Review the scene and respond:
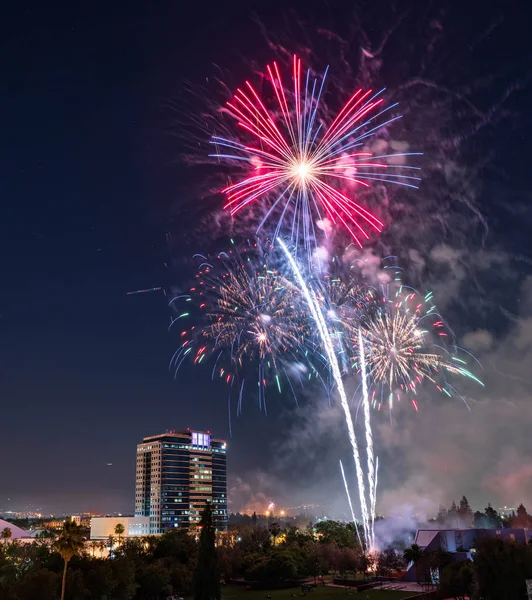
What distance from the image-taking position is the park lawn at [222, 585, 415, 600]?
69.8m

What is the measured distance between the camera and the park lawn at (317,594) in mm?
69750

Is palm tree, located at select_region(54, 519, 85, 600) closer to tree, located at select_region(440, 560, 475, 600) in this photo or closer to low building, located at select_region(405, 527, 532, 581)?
tree, located at select_region(440, 560, 475, 600)

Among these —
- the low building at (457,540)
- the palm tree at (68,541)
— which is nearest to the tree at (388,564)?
the low building at (457,540)

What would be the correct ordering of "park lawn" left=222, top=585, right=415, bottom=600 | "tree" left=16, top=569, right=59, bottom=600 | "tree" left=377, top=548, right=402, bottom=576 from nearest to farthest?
"tree" left=16, top=569, right=59, bottom=600 → "park lawn" left=222, top=585, right=415, bottom=600 → "tree" left=377, top=548, right=402, bottom=576

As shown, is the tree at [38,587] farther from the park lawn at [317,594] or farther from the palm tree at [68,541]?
the park lawn at [317,594]

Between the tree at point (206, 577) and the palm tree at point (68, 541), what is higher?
the palm tree at point (68, 541)

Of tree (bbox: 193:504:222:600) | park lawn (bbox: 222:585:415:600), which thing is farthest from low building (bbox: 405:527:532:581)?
tree (bbox: 193:504:222:600)

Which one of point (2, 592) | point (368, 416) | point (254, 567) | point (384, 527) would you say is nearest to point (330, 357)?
point (368, 416)

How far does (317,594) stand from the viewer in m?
74.8

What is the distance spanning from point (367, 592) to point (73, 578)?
1630 inches

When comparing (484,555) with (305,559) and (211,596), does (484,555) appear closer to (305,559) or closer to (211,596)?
(211,596)

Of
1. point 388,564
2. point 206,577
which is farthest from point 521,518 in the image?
point 206,577

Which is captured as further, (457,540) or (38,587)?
(457,540)

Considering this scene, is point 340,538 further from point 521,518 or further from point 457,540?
point 521,518
